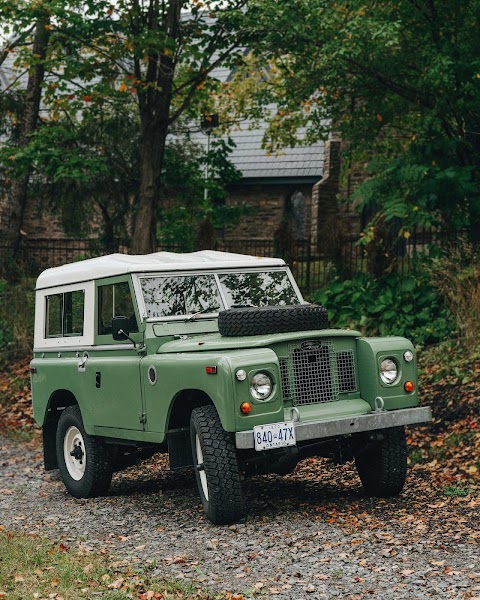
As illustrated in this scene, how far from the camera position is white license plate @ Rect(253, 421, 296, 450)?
7457 mm

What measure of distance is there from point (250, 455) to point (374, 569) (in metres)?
1.80

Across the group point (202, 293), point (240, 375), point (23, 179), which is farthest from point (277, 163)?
point (240, 375)

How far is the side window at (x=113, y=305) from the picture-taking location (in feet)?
29.7

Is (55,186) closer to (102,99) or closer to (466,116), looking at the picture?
(102,99)

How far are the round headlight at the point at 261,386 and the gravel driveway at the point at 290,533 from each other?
1.04 meters

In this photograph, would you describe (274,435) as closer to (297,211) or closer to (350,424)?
(350,424)

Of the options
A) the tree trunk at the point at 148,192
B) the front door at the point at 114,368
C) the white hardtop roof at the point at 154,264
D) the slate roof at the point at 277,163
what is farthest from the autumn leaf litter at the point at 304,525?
the slate roof at the point at 277,163

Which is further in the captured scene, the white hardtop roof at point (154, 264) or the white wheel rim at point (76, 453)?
the white wheel rim at point (76, 453)

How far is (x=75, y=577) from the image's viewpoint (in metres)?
6.50

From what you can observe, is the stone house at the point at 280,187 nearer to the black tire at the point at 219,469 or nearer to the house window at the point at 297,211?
the house window at the point at 297,211

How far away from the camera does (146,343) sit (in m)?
8.71

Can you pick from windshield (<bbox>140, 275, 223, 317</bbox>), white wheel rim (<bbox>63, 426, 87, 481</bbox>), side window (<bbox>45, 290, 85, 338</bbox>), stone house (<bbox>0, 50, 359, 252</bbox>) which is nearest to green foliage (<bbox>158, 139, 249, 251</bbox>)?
stone house (<bbox>0, 50, 359, 252</bbox>)

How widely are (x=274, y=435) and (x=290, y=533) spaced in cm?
75

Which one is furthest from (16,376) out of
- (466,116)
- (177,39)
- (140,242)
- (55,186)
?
(466,116)
